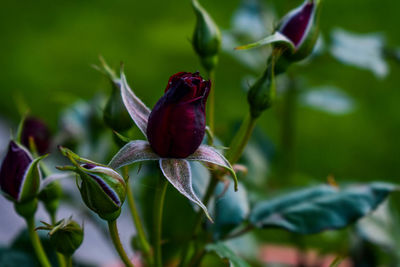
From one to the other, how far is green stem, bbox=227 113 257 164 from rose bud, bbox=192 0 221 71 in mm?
88

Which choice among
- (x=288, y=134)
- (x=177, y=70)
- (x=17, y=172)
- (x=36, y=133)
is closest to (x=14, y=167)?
(x=17, y=172)

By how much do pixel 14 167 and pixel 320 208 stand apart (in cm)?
32

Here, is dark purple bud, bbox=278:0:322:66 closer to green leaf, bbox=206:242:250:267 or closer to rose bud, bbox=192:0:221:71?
rose bud, bbox=192:0:221:71

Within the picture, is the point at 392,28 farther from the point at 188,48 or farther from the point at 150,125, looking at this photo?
the point at 150,125

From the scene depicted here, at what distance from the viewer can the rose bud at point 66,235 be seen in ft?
1.49

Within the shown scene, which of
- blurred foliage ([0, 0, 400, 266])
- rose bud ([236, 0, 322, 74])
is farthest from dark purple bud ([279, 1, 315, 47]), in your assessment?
blurred foliage ([0, 0, 400, 266])

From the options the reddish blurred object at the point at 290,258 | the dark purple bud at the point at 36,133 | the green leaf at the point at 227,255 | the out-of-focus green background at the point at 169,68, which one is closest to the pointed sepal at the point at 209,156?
the green leaf at the point at 227,255

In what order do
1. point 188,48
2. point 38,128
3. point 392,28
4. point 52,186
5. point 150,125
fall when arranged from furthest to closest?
point 188,48 → point 392,28 → point 38,128 → point 52,186 → point 150,125

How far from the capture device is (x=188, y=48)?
225 centimetres

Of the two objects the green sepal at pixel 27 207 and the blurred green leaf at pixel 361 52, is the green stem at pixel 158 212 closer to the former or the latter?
the green sepal at pixel 27 207

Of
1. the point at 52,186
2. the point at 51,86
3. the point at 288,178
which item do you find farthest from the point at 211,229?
the point at 51,86

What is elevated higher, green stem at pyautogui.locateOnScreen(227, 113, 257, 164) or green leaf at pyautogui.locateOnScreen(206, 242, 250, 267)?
green stem at pyautogui.locateOnScreen(227, 113, 257, 164)

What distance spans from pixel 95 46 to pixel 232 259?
1.96 metres

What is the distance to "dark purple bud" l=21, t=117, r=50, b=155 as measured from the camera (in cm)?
66
